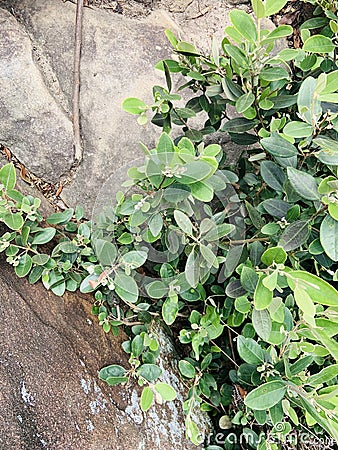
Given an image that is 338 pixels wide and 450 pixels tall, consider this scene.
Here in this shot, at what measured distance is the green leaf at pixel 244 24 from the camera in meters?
0.90

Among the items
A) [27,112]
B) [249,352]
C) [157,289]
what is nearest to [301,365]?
[249,352]

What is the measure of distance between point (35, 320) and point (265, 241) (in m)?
0.56

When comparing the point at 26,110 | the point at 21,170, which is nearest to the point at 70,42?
the point at 26,110

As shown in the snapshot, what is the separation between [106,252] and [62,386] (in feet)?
1.02

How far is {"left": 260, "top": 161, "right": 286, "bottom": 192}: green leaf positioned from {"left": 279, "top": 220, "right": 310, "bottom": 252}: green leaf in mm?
136

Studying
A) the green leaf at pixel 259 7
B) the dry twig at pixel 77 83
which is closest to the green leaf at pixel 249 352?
the green leaf at pixel 259 7

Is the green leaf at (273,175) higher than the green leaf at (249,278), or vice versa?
the green leaf at (273,175)

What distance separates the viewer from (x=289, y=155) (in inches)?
37.6

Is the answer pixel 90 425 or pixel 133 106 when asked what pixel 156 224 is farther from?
pixel 90 425

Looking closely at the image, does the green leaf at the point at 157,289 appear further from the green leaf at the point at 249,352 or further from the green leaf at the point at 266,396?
the green leaf at the point at 266,396

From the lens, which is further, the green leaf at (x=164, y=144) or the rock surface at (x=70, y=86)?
the rock surface at (x=70, y=86)

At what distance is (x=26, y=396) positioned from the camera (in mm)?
965

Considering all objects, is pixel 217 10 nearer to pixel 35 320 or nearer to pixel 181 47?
pixel 181 47

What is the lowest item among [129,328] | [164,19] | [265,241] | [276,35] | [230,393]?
[230,393]
